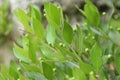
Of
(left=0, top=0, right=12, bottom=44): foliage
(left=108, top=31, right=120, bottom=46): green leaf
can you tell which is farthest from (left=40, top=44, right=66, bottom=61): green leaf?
(left=0, top=0, right=12, bottom=44): foliage

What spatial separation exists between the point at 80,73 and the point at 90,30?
0.32 meters

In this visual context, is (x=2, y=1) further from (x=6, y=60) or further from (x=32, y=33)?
(x=32, y=33)

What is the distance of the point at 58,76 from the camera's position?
1.33 meters

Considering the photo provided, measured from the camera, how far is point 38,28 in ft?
4.36

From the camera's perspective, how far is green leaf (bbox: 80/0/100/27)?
132cm

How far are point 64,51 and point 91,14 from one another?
0.21m

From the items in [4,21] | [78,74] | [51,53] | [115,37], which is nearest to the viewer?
[78,74]

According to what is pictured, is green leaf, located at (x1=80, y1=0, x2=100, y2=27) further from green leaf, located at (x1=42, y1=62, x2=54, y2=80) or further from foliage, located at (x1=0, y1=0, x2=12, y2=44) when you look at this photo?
foliage, located at (x1=0, y1=0, x2=12, y2=44)

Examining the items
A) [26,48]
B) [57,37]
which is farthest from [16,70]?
[57,37]

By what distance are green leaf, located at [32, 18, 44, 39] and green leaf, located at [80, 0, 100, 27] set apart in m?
0.18

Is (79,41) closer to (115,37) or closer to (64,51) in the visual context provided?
(64,51)

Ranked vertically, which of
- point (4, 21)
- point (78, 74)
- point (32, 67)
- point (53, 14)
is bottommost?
point (78, 74)

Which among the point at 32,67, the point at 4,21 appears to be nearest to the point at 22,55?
the point at 32,67

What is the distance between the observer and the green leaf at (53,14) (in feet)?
4.03
